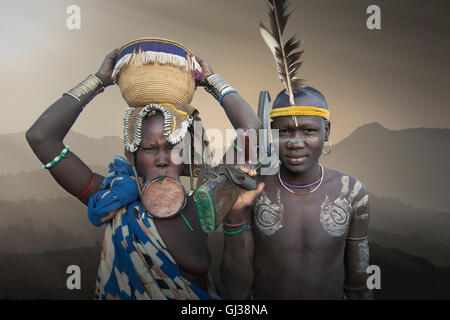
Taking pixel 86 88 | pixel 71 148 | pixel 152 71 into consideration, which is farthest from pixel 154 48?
pixel 71 148

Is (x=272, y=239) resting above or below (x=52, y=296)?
above

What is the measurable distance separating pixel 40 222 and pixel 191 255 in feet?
10.7

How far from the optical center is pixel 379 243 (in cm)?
399

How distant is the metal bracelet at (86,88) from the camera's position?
1807 mm

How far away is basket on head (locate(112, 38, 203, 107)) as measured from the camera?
5.49 ft

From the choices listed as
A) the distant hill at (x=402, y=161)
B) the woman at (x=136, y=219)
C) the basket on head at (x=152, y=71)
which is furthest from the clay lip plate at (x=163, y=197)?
the distant hill at (x=402, y=161)

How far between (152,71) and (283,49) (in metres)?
0.82

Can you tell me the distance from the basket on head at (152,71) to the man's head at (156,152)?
15cm

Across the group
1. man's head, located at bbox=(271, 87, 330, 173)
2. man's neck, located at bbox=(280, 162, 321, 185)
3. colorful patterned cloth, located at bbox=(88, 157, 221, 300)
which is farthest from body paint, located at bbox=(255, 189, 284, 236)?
colorful patterned cloth, located at bbox=(88, 157, 221, 300)

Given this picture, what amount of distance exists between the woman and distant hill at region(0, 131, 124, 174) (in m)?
2.61

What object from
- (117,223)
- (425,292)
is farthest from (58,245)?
(425,292)

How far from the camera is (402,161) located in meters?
4.11
